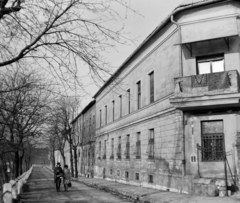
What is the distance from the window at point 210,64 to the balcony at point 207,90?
1030mm

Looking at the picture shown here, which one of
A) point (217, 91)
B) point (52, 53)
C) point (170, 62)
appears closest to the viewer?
point (52, 53)

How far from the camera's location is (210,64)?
15.1 m

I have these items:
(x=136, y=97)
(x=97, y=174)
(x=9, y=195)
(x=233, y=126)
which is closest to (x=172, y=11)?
(x=233, y=126)

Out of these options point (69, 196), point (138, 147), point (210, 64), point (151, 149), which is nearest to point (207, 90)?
point (210, 64)

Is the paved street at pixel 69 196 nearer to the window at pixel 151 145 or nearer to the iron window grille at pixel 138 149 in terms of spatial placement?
the window at pixel 151 145

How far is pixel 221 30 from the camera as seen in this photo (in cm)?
1405

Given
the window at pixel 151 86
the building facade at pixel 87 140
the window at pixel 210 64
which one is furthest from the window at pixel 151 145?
the building facade at pixel 87 140

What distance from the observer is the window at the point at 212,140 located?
1411 centimetres

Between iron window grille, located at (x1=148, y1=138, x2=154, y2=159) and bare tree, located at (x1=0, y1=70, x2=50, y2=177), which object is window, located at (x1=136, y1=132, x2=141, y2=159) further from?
bare tree, located at (x1=0, y1=70, x2=50, y2=177)

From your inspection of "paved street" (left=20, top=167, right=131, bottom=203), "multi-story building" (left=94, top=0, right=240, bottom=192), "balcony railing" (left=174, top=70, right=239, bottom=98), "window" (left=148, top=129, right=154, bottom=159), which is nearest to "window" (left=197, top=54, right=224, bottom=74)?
"multi-story building" (left=94, top=0, right=240, bottom=192)

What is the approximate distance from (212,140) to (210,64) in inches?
145

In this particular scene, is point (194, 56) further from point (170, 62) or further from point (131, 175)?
point (131, 175)

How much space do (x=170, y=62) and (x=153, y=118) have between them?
391 centimetres

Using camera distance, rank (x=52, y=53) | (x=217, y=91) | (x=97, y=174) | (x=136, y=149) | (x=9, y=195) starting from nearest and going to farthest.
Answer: (x=52, y=53), (x=9, y=195), (x=217, y=91), (x=136, y=149), (x=97, y=174)
